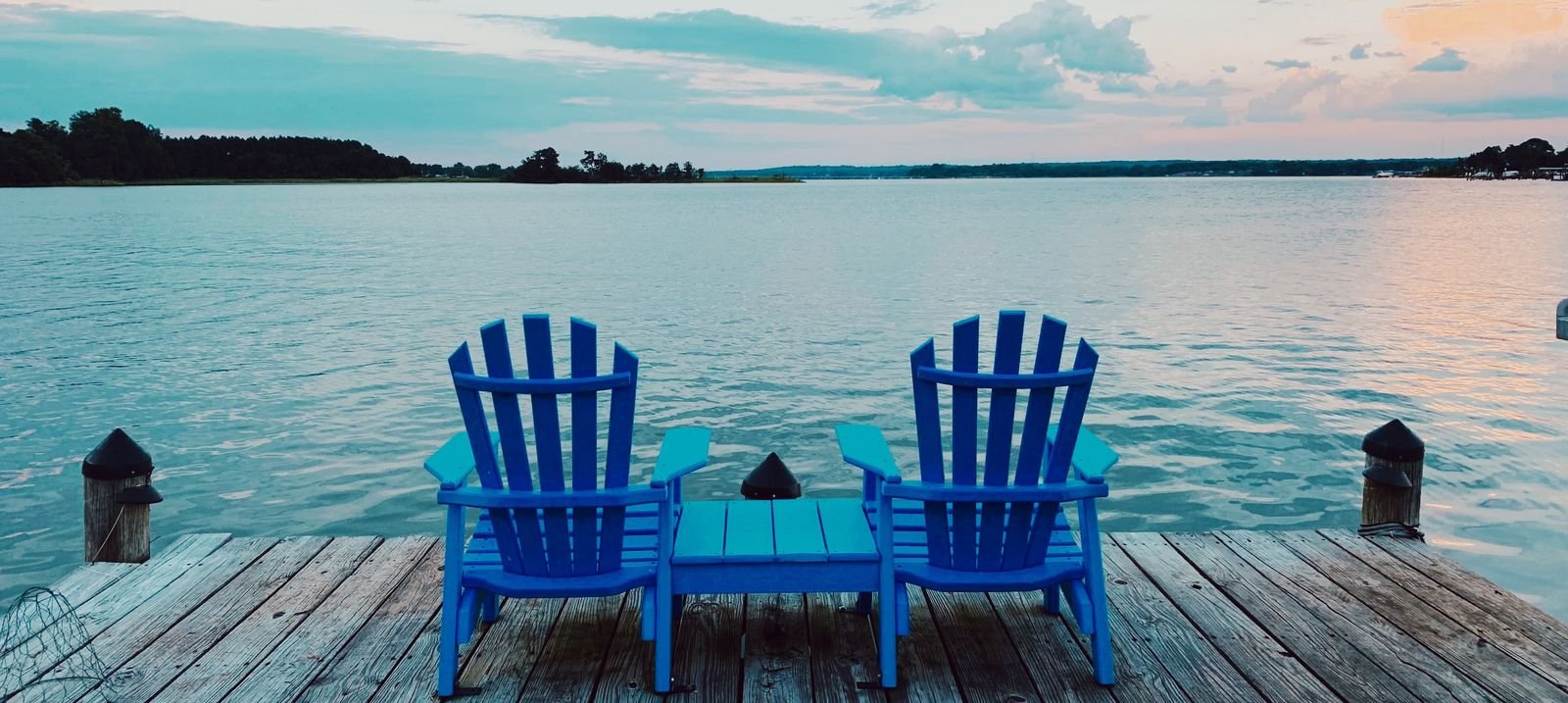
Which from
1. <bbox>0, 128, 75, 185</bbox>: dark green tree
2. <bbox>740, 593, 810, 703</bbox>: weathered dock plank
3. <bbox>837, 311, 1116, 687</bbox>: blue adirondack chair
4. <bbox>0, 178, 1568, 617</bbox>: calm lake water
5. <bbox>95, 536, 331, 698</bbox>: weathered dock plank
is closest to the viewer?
<bbox>837, 311, 1116, 687</bbox>: blue adirondack chair

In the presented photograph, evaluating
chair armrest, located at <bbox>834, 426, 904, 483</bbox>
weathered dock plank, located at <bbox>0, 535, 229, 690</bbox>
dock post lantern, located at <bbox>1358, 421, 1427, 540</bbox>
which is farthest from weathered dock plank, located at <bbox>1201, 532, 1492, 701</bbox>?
weathered dock plank, located at <bbox>0, 535, 229, 690</bbox>

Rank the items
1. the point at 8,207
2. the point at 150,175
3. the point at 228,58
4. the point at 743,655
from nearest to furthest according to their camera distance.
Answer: the point at 743,655
the point at 8,207
the point at 228,58
the point at 150,175

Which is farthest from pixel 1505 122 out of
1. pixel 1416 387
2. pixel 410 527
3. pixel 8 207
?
pixel 8 207

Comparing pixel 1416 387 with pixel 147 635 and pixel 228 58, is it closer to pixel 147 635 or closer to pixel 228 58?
pixel 147 635

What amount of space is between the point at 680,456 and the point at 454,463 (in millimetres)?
689

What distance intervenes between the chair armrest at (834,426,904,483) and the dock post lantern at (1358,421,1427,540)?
2.65 m

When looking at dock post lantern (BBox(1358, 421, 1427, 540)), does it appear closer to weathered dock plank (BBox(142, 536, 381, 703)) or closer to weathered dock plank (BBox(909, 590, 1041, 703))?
weathered dock plank (BBox(909, 590, 1041, 703))

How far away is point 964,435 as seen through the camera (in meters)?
3.26

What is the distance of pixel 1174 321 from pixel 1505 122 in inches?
979

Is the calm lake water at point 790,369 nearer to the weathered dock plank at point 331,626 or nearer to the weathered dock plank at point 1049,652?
the weathered dock plank at point 331,626

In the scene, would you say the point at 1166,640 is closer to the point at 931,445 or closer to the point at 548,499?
the point at 931,445

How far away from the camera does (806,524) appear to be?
3607 mm

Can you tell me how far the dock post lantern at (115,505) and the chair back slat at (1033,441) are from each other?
354 cm

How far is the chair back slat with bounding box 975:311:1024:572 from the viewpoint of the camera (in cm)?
328
